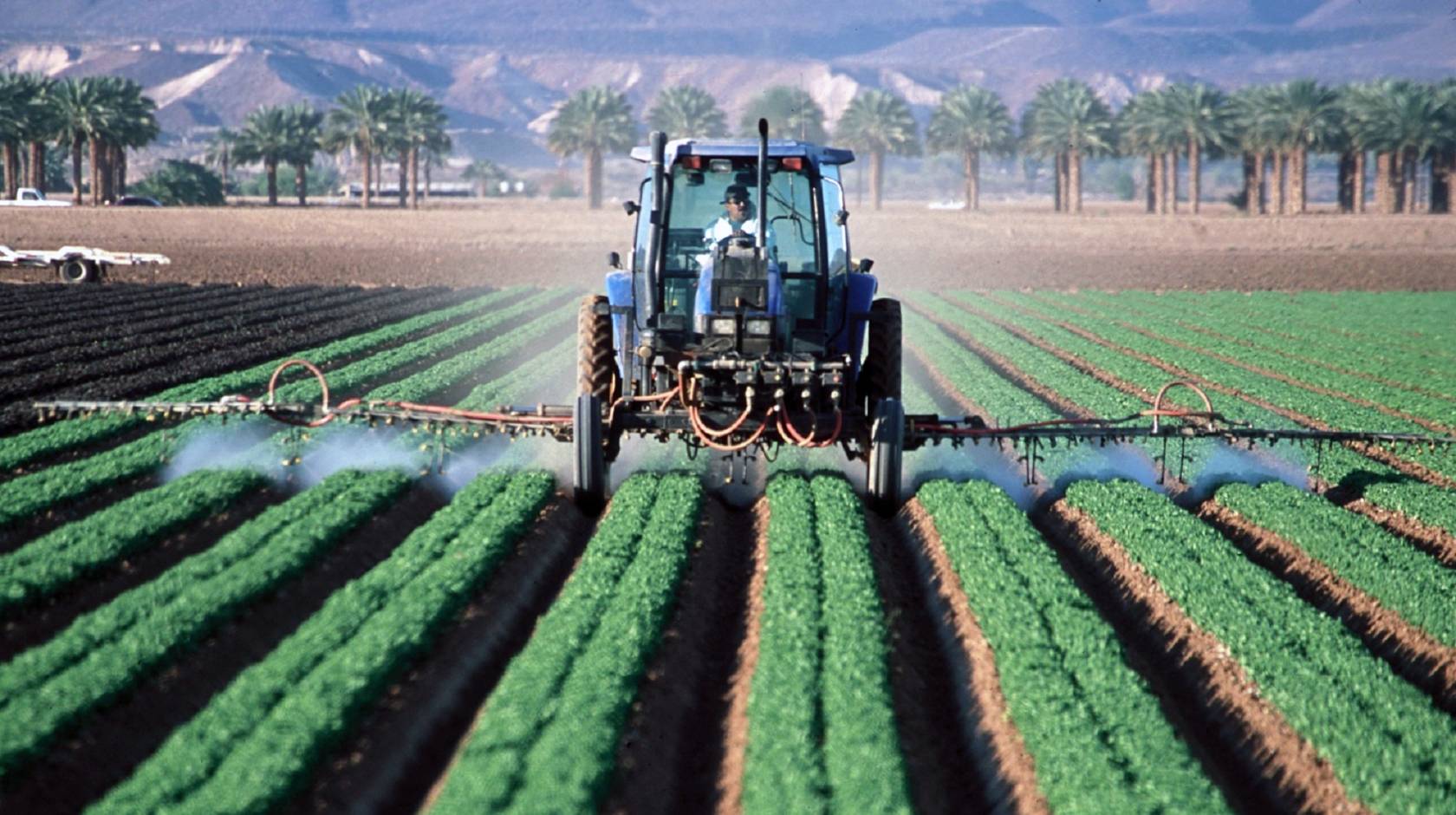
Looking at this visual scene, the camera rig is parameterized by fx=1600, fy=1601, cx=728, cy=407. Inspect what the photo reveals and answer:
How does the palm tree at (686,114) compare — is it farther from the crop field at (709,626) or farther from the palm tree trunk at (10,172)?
the crop field at (709,626)

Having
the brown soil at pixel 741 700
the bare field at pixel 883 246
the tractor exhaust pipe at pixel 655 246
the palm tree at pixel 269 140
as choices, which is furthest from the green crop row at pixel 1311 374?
the palm tree at pixel 269 140

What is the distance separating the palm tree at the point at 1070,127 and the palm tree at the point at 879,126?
25.7ft

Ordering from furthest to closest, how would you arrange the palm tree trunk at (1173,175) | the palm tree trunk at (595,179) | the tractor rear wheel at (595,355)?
the palm tree trunk at (595,179)
the palm tree trunk at (1173,175)
the tractor rear wheel at (595,355)

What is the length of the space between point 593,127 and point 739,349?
264 feet

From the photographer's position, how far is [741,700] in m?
8.57

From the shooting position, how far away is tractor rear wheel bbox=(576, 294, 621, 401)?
13.7 metres

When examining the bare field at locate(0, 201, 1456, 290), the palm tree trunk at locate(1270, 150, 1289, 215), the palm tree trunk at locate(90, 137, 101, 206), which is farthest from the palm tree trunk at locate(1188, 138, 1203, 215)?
the palm tree trunk at locate(90, 137, 101, 206)

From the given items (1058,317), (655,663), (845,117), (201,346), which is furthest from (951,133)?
(655,663)

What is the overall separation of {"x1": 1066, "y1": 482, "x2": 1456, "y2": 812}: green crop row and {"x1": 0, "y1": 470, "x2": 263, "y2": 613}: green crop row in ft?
22.6

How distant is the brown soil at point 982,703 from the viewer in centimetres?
749

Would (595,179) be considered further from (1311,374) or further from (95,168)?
(1311,374)

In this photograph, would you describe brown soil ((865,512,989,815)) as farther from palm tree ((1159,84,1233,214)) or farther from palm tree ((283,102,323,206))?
palm tree ((283,102,323,206))

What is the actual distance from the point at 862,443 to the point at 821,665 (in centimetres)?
498

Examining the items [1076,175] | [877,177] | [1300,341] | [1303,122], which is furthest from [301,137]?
[1300,341]
